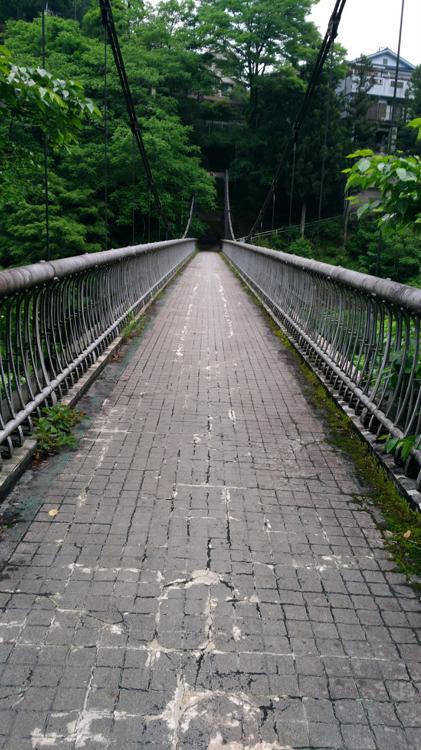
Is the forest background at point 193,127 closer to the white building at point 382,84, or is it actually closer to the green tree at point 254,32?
the green tree at point 254,32

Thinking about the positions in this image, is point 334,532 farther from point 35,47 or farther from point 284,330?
point 35,47

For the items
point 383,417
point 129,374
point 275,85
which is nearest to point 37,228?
point 129,374

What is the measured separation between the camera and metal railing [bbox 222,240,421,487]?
3447 mm

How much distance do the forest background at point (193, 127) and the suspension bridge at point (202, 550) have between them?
Answer: 33.6ft

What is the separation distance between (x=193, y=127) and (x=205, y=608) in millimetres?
45737

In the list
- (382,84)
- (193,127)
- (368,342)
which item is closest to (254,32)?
(193,127)

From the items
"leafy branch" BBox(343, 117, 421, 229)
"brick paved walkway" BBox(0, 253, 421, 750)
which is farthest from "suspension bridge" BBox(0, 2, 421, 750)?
"leafy branch" BBox(343, 117, 421, 229)

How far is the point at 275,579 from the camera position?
2547mm

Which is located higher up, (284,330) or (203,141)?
(203,141)

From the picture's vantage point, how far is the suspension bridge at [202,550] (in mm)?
1857

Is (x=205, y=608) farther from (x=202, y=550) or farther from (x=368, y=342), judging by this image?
(x=368, y=342)

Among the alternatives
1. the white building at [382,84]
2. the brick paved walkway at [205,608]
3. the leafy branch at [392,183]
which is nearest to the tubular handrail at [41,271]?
the brick paved walkway at [205,608]

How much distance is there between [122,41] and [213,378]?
35.2m

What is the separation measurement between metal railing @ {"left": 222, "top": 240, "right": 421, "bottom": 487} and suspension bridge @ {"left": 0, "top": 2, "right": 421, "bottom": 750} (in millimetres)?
23
